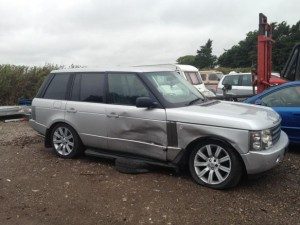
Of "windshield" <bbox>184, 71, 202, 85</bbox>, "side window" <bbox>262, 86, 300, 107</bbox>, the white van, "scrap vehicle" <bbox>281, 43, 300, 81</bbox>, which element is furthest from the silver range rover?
"windshield" <bbox>184, 71, 202, 85</bbox>

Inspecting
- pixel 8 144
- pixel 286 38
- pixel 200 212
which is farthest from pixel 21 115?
pixel 286 38

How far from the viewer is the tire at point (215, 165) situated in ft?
18.4

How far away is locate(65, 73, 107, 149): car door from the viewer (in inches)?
274

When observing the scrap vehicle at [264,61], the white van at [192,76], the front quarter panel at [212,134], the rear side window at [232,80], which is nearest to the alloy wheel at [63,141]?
the front quarter panel at [212,134]

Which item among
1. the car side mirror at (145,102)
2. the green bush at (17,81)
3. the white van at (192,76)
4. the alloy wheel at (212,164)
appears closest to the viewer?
the alloy wheel at (212,164)

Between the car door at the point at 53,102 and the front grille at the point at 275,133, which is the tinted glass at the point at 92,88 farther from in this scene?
the front grille at the point at 275,133

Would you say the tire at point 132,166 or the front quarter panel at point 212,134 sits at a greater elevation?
the front quarter panel at point 212,134

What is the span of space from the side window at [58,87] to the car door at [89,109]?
0.23 meters

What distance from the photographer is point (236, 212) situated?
4.99 metres

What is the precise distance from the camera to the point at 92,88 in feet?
23.7

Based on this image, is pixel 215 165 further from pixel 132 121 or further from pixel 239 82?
pixel 239 82

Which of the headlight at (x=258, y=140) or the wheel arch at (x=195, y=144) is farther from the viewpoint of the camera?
the wheel arch at (x=195, y=144)

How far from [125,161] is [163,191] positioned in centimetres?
109

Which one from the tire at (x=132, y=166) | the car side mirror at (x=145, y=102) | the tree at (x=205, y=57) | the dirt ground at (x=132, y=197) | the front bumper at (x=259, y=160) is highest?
the tree at (x=205, y=57)
